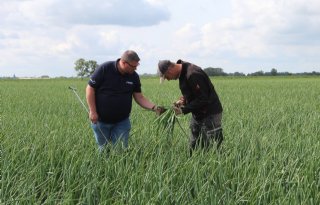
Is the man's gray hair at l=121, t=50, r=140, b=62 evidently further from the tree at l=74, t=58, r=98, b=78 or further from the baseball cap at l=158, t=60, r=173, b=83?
the tree at l=74, t=58, r=98, b=78

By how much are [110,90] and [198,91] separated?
3.24ft

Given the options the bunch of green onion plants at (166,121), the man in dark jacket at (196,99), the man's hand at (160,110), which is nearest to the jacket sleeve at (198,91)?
the man in dark jacket at (196,99)

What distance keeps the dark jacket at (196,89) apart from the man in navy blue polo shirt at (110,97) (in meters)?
0.43

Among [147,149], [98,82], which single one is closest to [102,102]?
[98,82]

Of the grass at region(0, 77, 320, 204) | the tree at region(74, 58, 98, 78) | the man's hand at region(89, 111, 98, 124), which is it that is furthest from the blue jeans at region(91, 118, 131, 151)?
the tree at region(74, 58, 98, 78)

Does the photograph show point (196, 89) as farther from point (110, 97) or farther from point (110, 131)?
point (110, 131)

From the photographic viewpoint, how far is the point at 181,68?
4582 millimetres

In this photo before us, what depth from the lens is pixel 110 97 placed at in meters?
4.80

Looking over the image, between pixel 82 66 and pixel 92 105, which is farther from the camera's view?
pixel 82 66

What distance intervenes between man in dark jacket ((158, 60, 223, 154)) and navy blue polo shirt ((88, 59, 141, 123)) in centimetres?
59

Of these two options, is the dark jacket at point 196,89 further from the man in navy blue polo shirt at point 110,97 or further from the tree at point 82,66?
the tree at point 82,66

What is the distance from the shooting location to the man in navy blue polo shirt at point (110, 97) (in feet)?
15.6

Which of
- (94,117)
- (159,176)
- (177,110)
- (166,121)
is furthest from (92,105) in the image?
(159,176)

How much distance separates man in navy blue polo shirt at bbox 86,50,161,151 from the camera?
4742 mm
